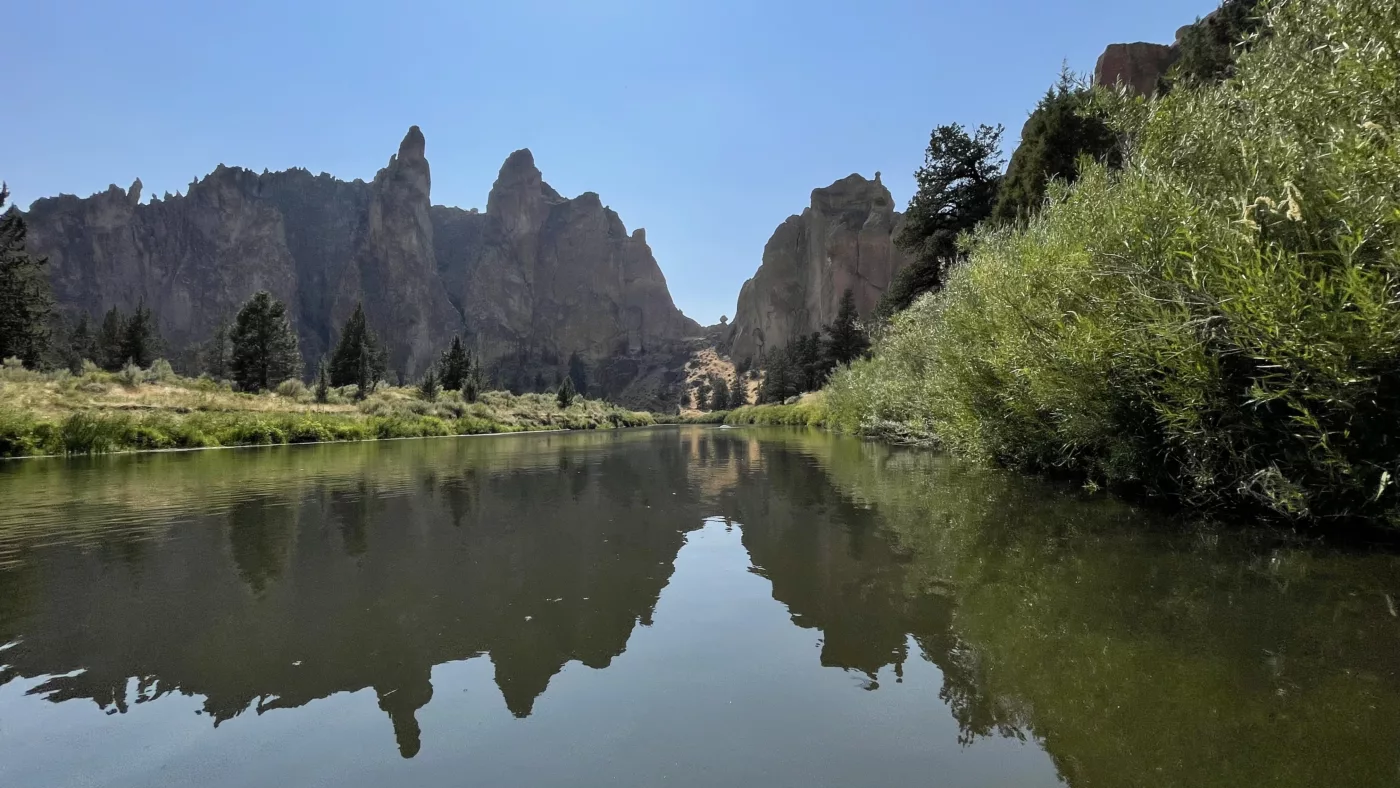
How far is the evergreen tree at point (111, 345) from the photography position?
72812 mm

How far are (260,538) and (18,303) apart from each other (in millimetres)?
52883

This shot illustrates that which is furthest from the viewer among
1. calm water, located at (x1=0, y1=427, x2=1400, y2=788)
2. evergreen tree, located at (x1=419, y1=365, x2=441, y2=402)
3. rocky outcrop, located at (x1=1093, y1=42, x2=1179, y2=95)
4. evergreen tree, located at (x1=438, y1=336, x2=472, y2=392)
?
evergreen tree, located at (x1=438, y1=336, x2=472, y2=392)

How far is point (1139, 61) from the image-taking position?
60281 mm

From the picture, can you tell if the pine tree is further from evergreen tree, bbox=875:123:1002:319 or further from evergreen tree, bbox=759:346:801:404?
evergreen tree, bbox=875:123:1002:319

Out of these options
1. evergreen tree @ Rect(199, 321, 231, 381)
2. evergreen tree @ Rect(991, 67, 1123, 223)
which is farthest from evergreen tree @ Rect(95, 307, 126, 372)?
evergreen tree @ Rect(991, 67, 1123, 223)

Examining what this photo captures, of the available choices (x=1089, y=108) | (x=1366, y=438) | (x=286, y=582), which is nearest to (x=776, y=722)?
(x=286, y=582)

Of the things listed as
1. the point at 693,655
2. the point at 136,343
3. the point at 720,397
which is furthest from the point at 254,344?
the point at 720,397

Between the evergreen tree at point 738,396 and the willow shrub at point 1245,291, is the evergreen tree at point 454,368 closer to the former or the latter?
the evergreen tree at point 738,396

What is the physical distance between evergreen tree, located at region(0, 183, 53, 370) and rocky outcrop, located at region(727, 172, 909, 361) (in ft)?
309

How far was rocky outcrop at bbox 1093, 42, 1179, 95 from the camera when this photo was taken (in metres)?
58.8

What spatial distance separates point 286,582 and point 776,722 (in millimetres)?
5931

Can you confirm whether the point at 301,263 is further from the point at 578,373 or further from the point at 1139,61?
the point at 1139,61

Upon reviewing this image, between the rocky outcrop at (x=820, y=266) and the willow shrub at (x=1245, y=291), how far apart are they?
91.7 meters

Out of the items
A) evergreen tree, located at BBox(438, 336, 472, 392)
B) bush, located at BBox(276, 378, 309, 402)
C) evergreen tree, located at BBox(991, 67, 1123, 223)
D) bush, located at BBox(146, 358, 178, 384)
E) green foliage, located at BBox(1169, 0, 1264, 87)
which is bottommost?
bush, located at BBox(276, 378, 309, 402)
